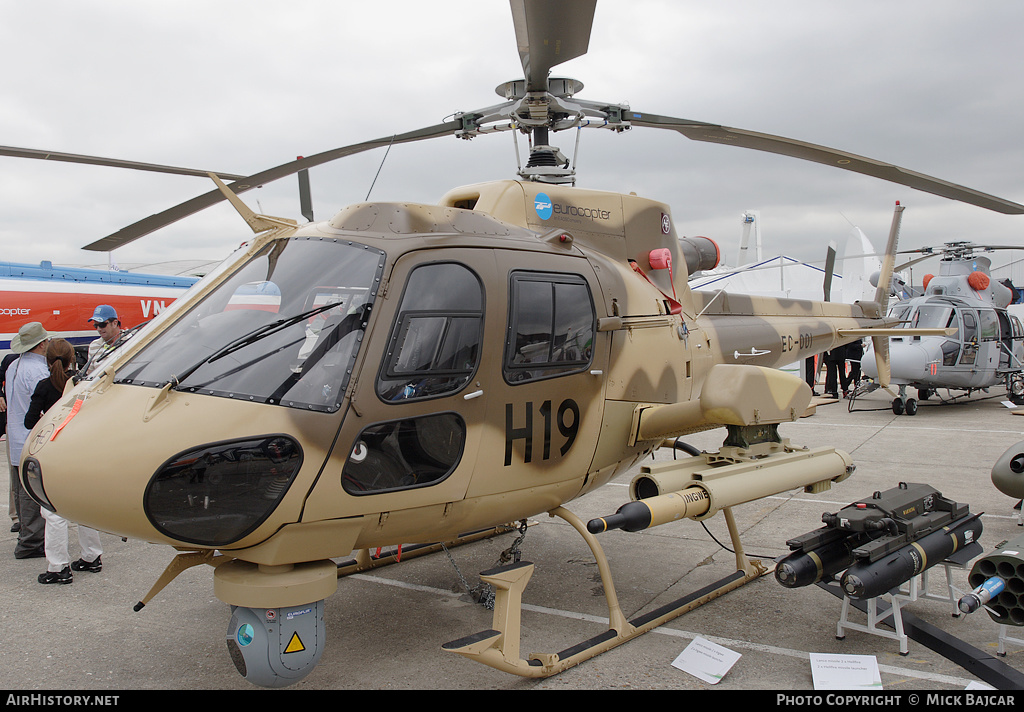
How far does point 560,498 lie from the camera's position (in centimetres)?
439

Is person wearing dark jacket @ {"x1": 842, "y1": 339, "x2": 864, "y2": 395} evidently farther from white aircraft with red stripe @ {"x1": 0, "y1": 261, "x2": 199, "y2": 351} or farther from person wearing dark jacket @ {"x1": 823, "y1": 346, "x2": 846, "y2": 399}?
white aircraft with red stripe @ {"x1": 0, "y1": 261, "x2": 199, "y2": 351}

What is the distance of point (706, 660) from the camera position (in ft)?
13.1

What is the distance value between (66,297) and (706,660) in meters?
15.0

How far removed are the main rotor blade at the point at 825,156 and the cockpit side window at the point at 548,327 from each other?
1551 mm

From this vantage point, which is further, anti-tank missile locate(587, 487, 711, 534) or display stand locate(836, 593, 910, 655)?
display stand locate(836, 593, 910, 655)

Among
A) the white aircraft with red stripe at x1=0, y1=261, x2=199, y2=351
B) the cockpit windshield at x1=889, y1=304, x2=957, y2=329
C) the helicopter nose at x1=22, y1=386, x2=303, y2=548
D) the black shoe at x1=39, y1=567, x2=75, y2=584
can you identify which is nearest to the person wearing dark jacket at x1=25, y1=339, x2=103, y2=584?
the black shoe at x1=39, y1=567, x2=75, y2=584

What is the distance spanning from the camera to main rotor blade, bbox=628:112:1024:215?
4.82m

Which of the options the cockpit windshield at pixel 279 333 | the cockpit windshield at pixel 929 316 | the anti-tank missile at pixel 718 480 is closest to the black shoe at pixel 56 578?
the cockpit windshield at pixel 279 333

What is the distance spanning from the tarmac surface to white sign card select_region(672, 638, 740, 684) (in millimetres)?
42

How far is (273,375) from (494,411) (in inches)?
45.5

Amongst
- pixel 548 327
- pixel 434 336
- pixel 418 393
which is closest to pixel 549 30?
pixel 548 327

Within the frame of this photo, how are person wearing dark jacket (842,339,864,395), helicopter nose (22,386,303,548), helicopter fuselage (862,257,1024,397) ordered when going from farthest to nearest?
person wearing dark jacket (842,339,864,395) < helicopter fuselage (862,257,1024,397) < helicopter nose (22,386,303,548)
